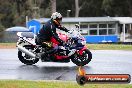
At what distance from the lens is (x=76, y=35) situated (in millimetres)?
15039

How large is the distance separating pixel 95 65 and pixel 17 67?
→ 245cm

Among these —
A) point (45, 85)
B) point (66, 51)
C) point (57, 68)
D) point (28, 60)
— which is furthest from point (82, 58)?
point (45, 85)

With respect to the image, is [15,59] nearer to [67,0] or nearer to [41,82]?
[41,82]

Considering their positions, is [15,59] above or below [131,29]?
above

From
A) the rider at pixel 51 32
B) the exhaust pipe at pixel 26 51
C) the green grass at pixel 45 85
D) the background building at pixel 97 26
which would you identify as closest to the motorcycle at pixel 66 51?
the exhaust pipe at pixel 26 51

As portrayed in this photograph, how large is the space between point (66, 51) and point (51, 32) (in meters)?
0.84

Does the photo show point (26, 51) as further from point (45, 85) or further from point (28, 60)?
point (45, 85)

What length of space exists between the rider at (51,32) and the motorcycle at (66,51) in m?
0.17

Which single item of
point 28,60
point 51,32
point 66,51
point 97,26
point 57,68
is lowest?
point 97,26

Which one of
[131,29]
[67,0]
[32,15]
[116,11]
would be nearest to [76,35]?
[131,29]

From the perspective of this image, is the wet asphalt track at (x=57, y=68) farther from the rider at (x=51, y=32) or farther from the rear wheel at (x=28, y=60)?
the rider at (x=51, y=32)

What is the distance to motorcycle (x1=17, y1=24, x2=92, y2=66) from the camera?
14.8 meters

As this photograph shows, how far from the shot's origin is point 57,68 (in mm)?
14367

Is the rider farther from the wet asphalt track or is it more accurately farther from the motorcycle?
the wet asphalt track
